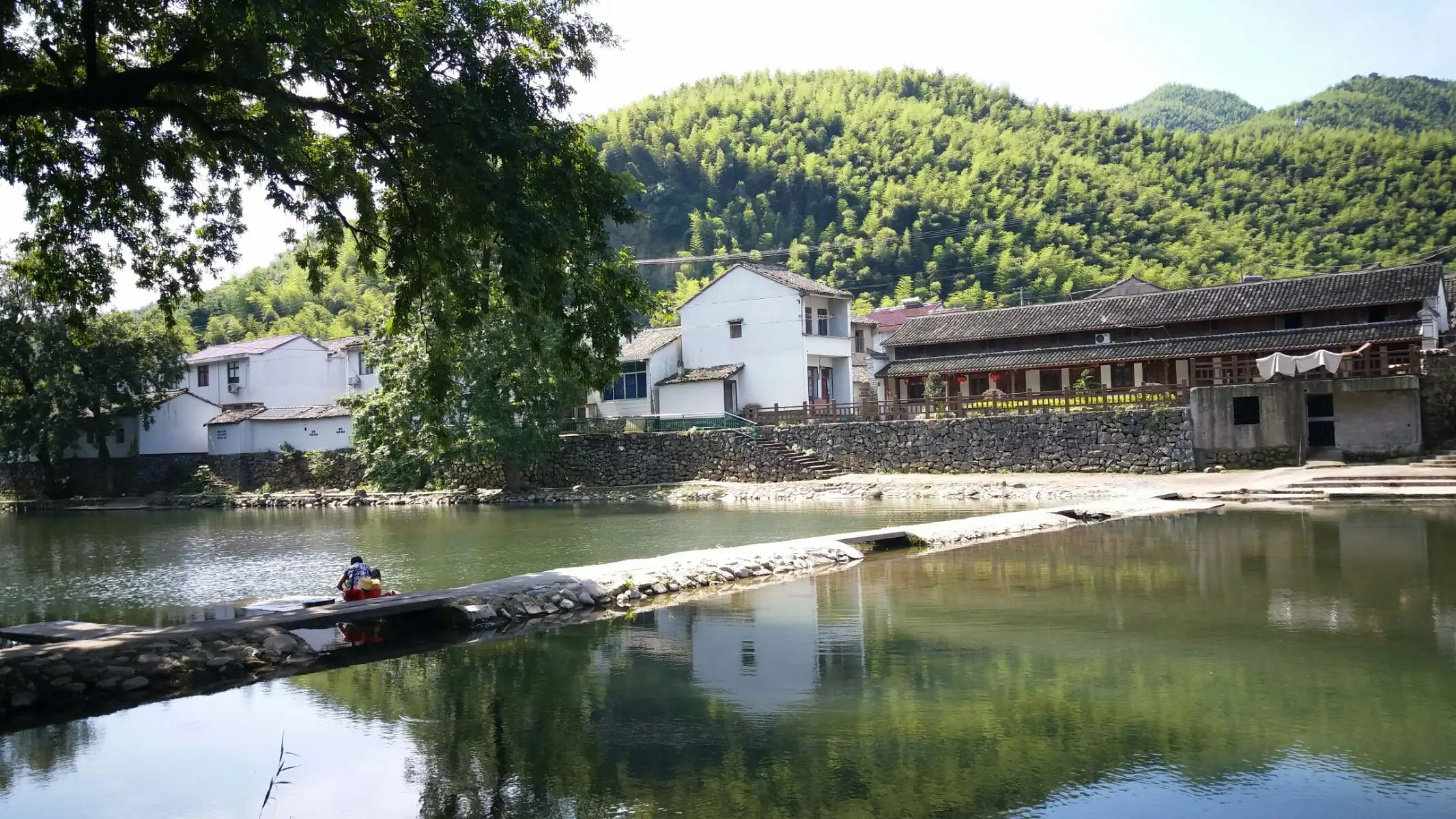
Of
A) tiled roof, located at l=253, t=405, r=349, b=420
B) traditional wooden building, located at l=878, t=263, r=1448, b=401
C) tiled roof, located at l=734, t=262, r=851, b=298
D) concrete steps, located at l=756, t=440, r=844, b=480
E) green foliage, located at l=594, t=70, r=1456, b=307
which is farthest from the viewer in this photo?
green foliage, located at l=594, t=70, r=1456, b=307

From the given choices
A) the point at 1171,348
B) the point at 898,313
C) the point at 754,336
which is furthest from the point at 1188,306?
the point at 898,313

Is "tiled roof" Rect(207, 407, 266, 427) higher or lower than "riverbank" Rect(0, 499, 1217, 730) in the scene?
higher

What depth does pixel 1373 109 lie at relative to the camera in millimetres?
93500

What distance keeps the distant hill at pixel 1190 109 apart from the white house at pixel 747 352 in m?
77.7

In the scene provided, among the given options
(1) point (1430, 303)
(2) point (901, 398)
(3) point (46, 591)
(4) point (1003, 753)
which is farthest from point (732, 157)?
(4) point (1003, 753)

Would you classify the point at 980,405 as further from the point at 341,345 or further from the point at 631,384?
the point at 341,345

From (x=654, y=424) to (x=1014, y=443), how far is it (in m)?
16.0

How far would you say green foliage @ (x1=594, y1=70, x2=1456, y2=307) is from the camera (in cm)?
6938

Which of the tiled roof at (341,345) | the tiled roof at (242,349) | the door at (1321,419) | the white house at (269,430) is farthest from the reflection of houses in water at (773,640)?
the tiled roof at (242,349)

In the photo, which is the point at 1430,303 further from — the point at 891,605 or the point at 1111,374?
the point at 891,605

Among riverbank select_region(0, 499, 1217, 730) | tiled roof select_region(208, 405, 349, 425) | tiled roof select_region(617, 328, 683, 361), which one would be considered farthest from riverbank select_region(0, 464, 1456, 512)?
riverbank select_region(0, 499, 1217, 730)

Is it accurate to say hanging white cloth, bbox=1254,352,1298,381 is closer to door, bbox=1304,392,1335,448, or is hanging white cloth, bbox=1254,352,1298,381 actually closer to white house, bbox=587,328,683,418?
door, bbox=1304,392,1335,448

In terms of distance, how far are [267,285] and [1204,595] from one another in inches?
3922

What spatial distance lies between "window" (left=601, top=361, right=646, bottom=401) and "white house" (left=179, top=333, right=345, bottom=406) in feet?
56.8
